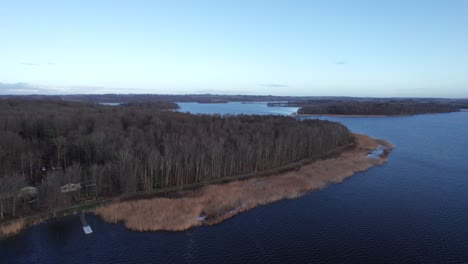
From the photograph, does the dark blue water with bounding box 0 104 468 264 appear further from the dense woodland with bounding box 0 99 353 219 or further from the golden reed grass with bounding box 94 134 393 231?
the dense woodland with bounding box 0 99 353 219

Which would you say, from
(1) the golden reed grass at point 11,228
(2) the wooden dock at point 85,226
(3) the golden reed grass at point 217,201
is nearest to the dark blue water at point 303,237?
(2) the wooden dock at point 85,226

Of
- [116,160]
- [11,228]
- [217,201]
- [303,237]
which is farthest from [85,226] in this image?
[303,237]

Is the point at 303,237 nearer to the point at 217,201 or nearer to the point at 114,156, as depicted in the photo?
the point at 217,201

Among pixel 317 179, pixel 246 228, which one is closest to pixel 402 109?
pixel 317 179

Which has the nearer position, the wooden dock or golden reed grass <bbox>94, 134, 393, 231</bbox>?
the wooden dock

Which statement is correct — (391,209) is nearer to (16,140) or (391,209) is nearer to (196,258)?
(196,258)

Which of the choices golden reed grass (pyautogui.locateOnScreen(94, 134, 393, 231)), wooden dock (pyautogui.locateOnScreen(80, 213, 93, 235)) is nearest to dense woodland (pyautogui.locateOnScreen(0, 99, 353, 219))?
wooden dock (pyautogui.locateOnScreen(80, 213, 93, 235))

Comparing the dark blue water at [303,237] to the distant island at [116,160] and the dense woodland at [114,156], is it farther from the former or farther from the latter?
the dense woodland at [114,156]
